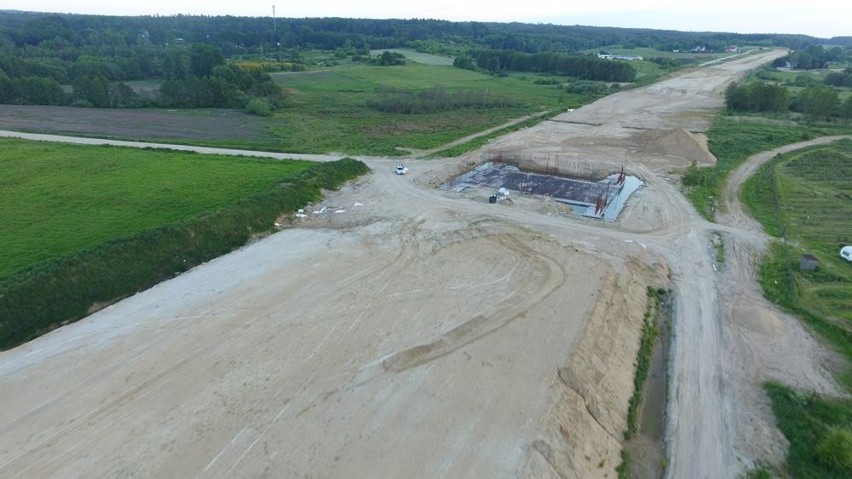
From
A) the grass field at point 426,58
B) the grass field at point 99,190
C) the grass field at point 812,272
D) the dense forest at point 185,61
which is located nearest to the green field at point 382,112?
the dense forest at point 185,61

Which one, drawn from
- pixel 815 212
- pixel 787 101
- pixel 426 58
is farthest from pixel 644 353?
pixel 426 58

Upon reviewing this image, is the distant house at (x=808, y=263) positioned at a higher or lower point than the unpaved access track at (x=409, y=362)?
higher

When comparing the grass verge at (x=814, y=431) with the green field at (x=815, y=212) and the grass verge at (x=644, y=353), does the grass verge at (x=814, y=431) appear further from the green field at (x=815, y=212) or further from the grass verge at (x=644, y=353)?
the green field at (x=815, y=212)

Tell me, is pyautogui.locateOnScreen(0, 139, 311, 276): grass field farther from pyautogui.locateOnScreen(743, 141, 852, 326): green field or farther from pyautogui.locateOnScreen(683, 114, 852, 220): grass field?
pyautogui.locateOnScreen(743, 141, 852, 326): green field

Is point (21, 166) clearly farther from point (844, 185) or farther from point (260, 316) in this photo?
point (844, 185)

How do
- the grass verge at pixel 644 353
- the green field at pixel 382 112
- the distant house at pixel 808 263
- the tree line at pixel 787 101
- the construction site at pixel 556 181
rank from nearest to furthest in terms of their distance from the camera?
the grass verge at pixel 644 353
the distant house at pixel 808 263
the construction site at pixel 556 181
the green field at pixel 382 112
the tree line at pixel 787 101

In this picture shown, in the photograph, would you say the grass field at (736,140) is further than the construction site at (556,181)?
Yes

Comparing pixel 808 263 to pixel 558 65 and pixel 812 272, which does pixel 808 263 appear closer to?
pixel 812 272
